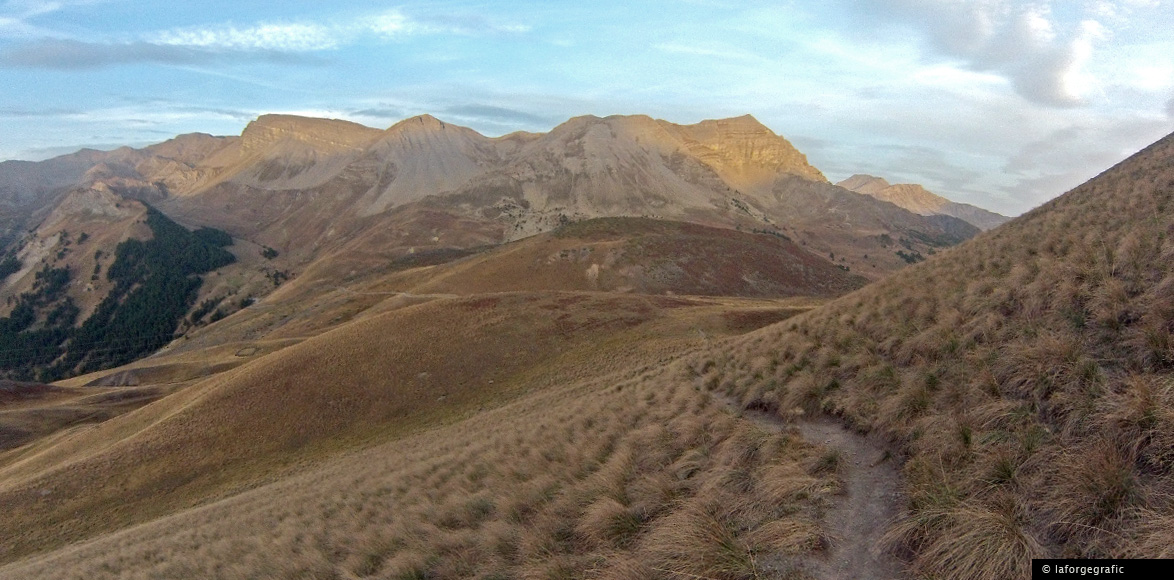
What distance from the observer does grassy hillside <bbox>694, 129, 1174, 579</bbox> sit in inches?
183

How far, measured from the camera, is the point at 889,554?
532 cm

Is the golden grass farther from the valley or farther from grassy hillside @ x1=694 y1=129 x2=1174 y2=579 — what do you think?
grassy hillside @ x1=694 y1=129 x2=1174 y2=579

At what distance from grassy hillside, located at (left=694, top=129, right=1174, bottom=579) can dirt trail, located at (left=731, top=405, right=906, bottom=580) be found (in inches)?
10.2

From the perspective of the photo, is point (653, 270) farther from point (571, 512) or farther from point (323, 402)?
point (571, 512)

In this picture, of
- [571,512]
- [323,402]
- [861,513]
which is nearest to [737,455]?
[861,513]

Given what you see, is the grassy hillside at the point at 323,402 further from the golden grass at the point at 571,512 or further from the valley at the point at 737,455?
the golden grass at the point at 571,512

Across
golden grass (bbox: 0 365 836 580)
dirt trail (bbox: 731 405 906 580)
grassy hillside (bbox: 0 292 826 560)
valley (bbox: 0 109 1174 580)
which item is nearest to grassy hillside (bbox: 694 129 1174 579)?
valley (bbox: 0 109 1174 580)

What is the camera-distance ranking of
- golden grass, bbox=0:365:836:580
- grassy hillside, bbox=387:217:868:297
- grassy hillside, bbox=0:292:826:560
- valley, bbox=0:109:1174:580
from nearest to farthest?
valley, bbox=0:109:1174:580
golden grass, bbox=0:365:836:580
grassy hillside, bbox=0:292:826:560
grassy hillside, bbox=387:217:868:297

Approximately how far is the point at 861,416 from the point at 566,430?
726 cm

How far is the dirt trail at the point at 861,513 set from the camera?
205 inches

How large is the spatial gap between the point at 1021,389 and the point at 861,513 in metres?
3.14

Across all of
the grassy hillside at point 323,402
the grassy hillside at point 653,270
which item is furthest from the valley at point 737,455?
the grassy hillside at point 653,270

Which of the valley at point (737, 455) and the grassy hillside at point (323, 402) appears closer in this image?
the valley at point (737, 455)

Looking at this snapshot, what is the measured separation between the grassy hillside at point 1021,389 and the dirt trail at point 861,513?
0.26m
